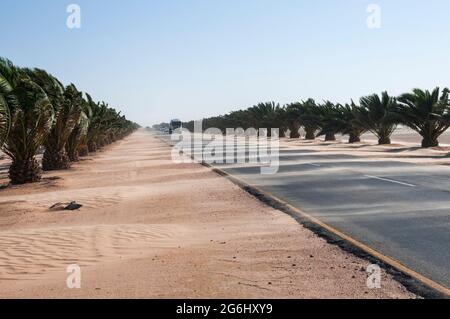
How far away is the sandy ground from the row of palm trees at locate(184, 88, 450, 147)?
23.2 metres

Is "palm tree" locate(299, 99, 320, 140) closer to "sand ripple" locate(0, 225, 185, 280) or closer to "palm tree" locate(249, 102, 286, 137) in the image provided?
"palm tree" locate(249, 102, 286, 137)

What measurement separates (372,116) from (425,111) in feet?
27.3

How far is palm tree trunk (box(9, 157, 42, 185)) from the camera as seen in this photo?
1895 cm

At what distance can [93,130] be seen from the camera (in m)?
35.9

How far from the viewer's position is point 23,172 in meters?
19.0

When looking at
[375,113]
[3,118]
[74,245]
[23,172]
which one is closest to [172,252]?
[74,245]

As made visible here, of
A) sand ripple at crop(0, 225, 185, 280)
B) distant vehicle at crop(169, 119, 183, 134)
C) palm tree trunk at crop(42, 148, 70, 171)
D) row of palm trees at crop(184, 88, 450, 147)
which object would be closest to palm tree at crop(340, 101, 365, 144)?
row of palm trees at crop(184, 88, 450, 147)

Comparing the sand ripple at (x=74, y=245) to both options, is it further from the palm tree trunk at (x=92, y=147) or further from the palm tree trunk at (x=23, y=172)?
the palm tree trunk at (x=92, y=147)

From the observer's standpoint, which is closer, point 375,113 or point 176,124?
point 375,113

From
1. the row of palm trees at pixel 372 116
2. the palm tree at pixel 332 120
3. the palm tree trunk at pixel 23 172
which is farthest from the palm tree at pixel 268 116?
the palm tree trunk at pixel 23 172

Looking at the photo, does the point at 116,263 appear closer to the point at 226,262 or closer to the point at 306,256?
the point at 226,262

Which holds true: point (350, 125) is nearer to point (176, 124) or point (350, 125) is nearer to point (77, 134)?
point (77, 134)

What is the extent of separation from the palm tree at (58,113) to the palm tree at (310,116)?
3350 centimetres
